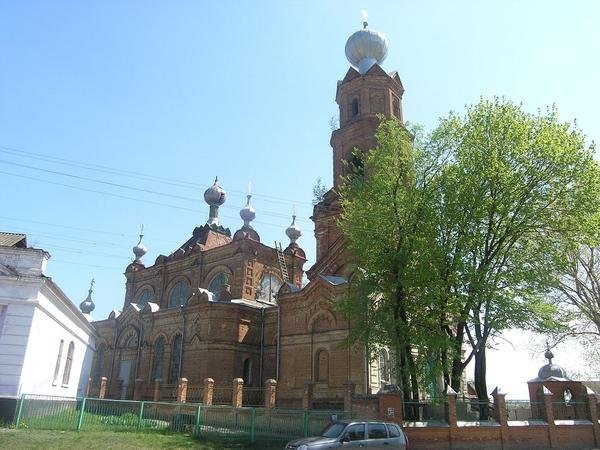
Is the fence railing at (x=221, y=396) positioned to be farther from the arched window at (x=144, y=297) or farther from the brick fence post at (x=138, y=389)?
the arched window at (x=144, y=297)

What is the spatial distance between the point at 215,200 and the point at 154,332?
43.5ft

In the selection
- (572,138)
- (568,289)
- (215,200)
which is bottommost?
(568,289)

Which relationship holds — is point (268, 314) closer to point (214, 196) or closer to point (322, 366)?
point (322, 366)

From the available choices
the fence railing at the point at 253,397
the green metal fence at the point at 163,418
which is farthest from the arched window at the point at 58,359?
the fence railing at the point at 253,397

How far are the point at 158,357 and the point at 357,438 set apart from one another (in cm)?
2168

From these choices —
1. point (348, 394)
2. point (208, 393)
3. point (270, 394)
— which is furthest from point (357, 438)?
point (208, 393)

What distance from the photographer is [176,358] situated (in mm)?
30094

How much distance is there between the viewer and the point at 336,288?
82.5 feet

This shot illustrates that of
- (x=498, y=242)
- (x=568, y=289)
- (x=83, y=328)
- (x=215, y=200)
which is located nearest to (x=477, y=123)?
(x=498, y=242)

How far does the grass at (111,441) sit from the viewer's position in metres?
12.5

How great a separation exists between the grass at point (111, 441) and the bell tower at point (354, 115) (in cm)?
1350

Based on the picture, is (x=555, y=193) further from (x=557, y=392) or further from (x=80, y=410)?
(x=80, y=410)

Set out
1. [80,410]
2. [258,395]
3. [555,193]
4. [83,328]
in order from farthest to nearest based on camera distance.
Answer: [258,395] < [83,328] < [555,193] < [80,410]

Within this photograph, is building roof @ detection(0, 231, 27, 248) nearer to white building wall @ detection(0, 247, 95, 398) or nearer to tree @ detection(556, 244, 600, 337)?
white building wall @ detection(0, 247, 95, 398)
